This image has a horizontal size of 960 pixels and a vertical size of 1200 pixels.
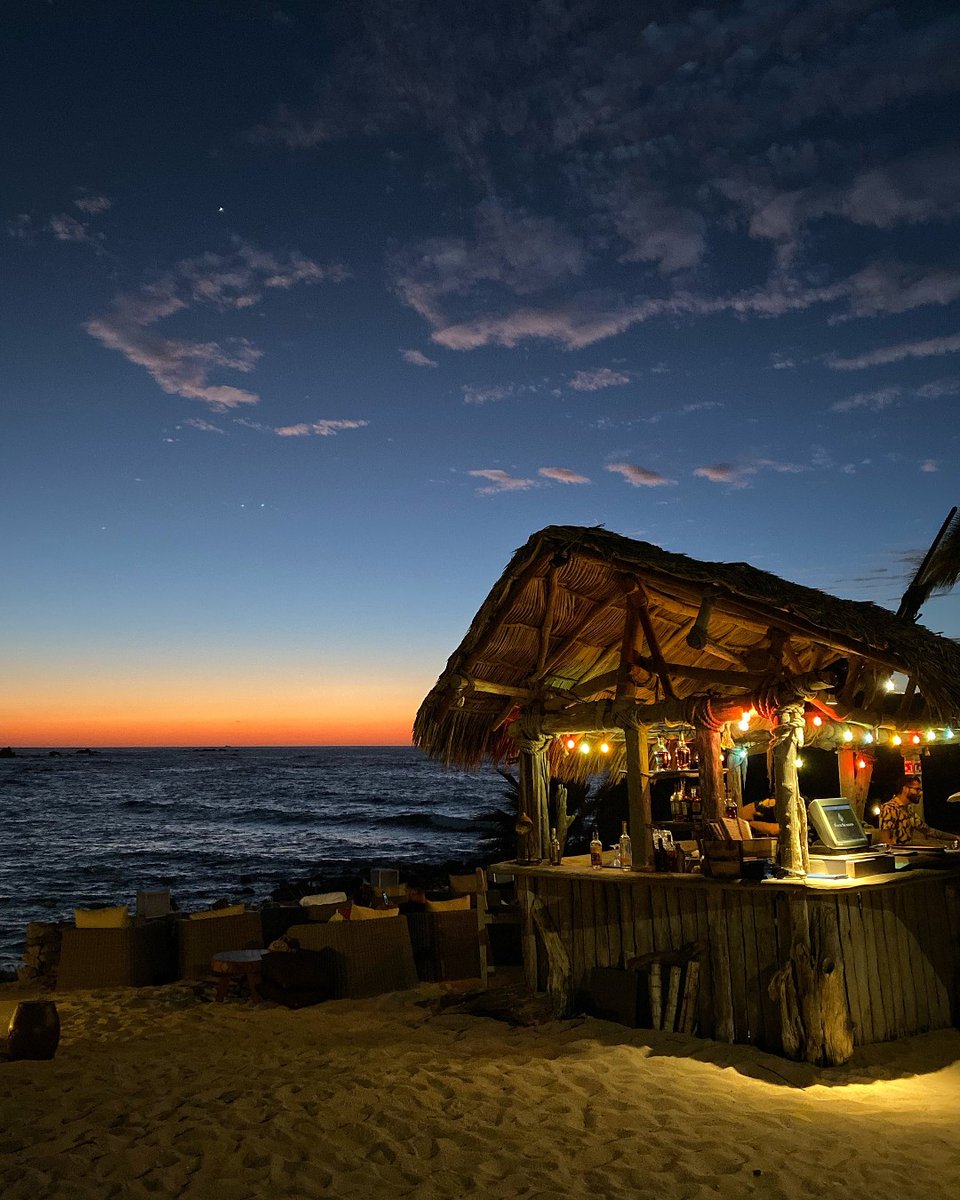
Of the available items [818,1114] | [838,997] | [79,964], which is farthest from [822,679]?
[79,964]

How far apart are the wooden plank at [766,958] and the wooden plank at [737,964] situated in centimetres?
13

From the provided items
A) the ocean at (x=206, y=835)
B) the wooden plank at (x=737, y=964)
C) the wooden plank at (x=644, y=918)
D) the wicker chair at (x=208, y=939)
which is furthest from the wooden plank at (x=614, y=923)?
the ocean at (x=206, y=835)

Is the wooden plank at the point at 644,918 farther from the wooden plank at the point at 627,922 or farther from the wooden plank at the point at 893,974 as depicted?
the wooden plank at the point at 893,974

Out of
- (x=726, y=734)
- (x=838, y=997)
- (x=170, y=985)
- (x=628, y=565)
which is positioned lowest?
(x=170, y=985)

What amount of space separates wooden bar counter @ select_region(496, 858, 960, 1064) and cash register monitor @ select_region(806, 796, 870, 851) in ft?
1.49

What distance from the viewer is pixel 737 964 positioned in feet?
20.8

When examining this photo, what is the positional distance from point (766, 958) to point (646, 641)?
3.41 meters

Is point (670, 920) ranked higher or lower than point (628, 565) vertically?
lower

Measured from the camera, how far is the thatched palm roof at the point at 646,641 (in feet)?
21.1

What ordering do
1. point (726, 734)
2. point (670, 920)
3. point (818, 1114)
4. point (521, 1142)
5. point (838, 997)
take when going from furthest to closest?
point (726, 734) → point (670, 920) → point (838, 997) → point (818, 1114) → point (521, 1142)

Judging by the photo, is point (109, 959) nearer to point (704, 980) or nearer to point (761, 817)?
point (704, 980)

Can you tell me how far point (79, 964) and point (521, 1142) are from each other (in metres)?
6.12

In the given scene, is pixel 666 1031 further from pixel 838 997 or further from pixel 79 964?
pixel 79 964

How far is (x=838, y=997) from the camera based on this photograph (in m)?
5.93
